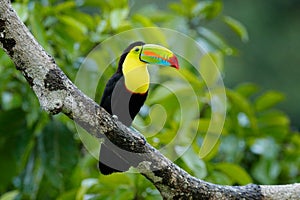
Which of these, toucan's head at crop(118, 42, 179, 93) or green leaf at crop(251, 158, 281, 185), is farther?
green leaf at crop(251, 158, 281, 185)

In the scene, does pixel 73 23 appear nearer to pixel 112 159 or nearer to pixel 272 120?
pixel 112 159

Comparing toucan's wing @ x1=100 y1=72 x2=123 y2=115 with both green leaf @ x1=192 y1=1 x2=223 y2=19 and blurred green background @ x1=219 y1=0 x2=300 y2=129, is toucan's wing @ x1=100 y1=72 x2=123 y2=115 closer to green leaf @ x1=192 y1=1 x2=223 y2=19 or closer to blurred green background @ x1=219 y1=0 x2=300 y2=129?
green leaf @ x1=192 y1=1 x2=223 y2=19

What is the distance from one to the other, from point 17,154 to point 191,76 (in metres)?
0.86

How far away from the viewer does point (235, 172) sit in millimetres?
3002

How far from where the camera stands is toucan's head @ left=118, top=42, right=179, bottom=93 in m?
2.10

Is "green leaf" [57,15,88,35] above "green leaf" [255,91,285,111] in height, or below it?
above

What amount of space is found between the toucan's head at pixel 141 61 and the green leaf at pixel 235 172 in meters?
0.96

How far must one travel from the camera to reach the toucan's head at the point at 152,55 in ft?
6.86

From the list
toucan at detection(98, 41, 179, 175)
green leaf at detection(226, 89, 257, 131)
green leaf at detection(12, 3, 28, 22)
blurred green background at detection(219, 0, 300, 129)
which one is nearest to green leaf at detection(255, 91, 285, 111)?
green leaf at detection(226, 89, 257, 131)

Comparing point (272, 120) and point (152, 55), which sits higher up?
point (152, 55)

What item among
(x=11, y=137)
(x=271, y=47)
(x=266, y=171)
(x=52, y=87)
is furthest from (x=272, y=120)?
(x=271, y=47)

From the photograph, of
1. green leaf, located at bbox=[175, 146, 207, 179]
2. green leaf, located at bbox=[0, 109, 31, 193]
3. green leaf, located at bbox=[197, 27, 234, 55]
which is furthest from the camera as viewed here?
green leaf, located at bbox=[197, 27, 234, 55]

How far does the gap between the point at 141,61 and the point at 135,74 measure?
5 centimetres

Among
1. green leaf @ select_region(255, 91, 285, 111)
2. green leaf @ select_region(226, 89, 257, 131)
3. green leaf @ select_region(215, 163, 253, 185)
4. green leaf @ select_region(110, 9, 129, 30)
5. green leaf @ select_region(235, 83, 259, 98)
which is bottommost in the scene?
green leaf @ select_region(255, 91, 285, 111)
